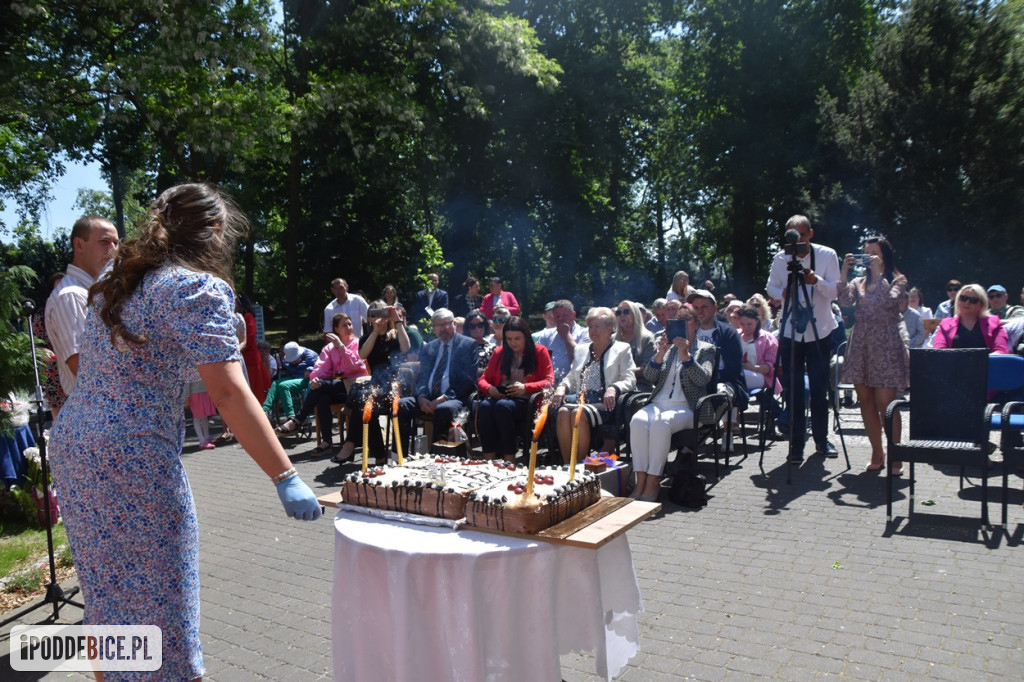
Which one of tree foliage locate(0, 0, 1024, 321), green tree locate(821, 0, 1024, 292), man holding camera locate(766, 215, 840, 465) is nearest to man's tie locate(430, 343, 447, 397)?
man holding camera locate(766, 215, 840, 465)

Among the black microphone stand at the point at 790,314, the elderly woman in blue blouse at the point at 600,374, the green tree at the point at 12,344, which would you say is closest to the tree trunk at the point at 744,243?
the black microphone stand at the point at 790,314

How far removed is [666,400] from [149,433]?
5081 millimetres

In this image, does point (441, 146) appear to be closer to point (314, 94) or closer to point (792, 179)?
point (314, 94)

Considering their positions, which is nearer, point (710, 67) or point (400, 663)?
point (400, 663)

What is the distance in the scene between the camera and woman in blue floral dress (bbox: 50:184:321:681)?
2328mm

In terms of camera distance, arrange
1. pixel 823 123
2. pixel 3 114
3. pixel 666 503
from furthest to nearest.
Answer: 1. pixel 823 123
2. pixel 3 114
3. pixel 666 503

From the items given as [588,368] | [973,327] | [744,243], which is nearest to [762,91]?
[744,243]

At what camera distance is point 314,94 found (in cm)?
1605

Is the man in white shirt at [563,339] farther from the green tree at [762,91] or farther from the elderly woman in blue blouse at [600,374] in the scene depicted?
the green tree at [762,91]

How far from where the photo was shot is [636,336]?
7812 mm

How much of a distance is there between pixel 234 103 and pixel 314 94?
305cm

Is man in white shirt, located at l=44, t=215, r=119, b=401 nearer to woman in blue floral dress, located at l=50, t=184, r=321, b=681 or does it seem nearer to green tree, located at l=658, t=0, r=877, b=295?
woman in blue floral dress, located at l=50, t=184, r=321, b=681

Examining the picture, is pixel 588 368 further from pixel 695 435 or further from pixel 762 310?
pixel 762 310

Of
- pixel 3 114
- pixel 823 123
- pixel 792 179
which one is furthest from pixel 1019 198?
pixel 3 114
